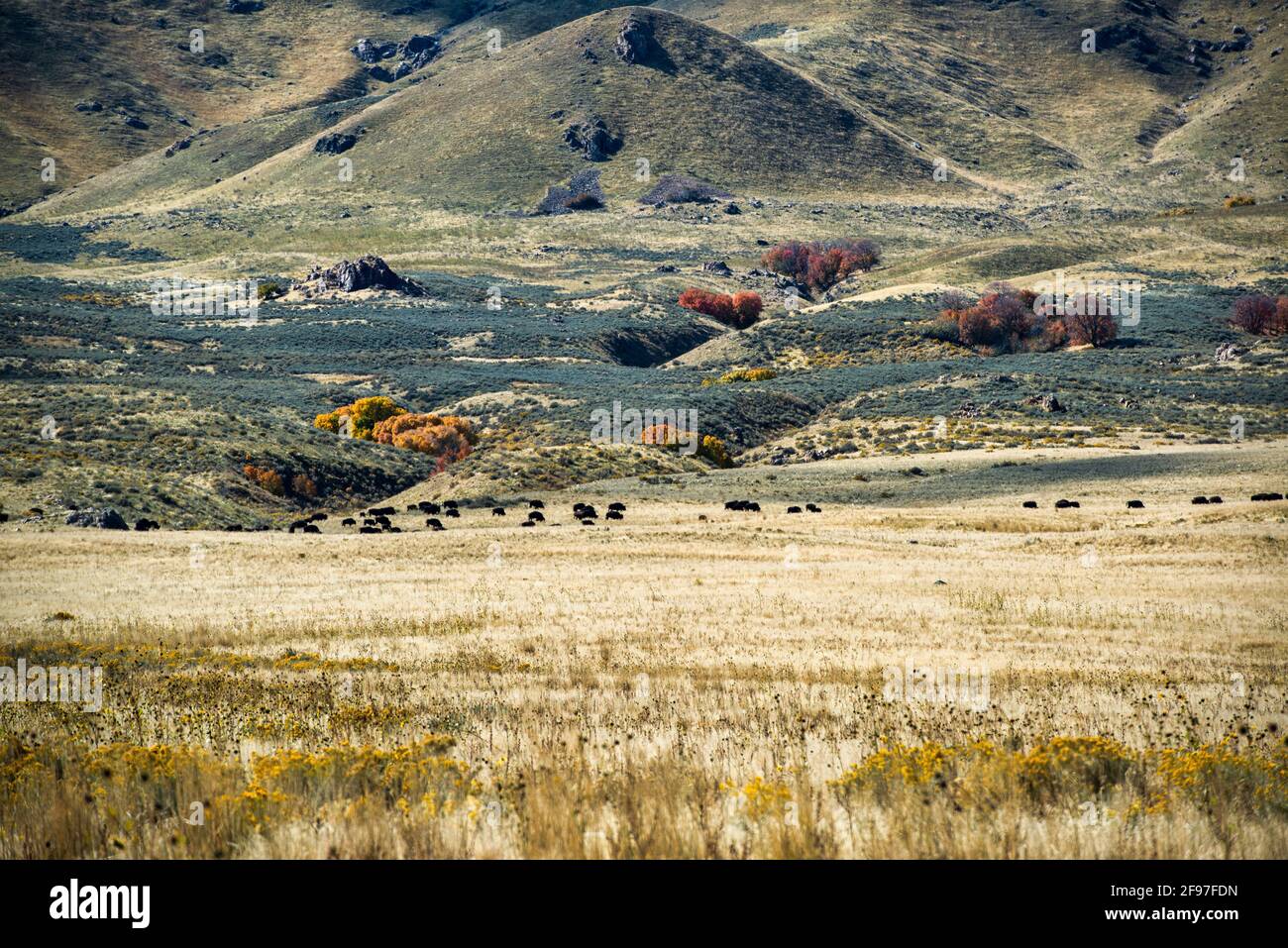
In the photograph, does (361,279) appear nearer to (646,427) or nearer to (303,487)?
(646,427)

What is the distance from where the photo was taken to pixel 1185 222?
154m

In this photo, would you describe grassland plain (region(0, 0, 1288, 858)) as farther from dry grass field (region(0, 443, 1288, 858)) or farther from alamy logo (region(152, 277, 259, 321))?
alamy logo (region(152, 277, 259, 321))

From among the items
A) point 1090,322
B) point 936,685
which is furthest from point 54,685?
point 1090,322

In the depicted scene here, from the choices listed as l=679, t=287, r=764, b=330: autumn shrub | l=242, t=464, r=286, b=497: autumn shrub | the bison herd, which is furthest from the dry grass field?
l=679, t=287, r=764, b=330: autumn shrub

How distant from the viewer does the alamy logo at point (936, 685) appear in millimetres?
13078

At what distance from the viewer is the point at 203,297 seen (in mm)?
129500

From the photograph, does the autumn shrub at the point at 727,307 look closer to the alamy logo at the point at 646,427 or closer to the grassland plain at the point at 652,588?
the grassland plain at the point at 652,588

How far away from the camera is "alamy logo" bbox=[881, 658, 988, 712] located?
13.1 m

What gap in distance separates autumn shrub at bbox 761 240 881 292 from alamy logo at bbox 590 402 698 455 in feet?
241

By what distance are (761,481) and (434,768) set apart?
5577cm

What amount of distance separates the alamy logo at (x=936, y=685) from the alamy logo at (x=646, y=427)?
199ft
